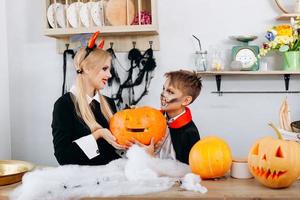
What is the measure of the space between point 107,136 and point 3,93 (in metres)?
1.32

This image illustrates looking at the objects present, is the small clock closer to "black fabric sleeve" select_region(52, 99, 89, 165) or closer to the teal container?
the teal container

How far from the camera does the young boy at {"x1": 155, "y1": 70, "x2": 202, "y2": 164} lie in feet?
5.15

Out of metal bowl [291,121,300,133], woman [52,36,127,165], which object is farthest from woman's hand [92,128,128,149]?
metal bowl [291,121,300,133]

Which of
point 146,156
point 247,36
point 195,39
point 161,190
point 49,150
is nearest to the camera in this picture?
point 161,190

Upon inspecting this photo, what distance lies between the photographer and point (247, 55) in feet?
7.54

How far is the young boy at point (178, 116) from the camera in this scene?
1.57 m

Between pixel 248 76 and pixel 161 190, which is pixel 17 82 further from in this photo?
pixel 161 190

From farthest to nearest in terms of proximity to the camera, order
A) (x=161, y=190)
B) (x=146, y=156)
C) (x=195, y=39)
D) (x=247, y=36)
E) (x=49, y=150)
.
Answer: (x=49, y=150) < (x=195, y=39) < (x=247, y=36) < (x=146, y=156) < (x=161, y=190)

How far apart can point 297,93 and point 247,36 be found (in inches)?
18.0

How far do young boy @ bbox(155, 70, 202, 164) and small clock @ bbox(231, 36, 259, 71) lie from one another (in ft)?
2.51

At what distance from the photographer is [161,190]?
1.27m

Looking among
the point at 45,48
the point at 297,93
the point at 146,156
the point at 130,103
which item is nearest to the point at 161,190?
the point at 146,156

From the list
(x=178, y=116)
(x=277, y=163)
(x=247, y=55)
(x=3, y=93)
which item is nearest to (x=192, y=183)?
(x=277, y=163)

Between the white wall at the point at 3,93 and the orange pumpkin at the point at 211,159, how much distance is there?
63.6 inches
